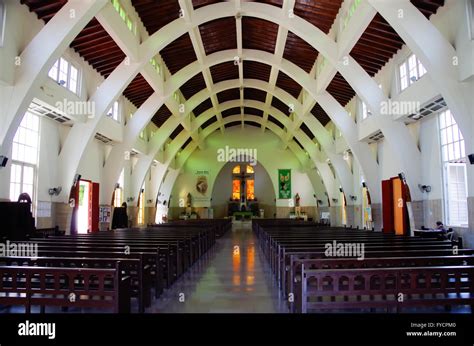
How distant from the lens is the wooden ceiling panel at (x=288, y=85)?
17869mm

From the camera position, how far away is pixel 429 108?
1027cm

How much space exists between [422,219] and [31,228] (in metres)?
11.0

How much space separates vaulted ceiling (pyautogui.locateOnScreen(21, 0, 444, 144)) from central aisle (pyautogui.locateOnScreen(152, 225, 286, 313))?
7.59 meters

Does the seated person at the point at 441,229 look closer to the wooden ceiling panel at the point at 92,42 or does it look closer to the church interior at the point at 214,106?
the church interior at the point at 214,106

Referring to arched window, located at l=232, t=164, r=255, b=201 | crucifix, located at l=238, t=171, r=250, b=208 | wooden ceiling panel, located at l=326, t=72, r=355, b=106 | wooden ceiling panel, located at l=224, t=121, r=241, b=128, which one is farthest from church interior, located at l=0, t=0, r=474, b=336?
arched window, located at l=232, t=164, r=255, b=201

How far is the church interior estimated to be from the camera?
4.75 m

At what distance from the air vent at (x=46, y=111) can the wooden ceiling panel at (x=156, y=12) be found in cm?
412

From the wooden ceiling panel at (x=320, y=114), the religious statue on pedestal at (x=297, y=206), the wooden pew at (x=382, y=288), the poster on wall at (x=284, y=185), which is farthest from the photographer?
the poster on wall at (x=284, y=185)

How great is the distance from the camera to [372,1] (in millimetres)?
8297

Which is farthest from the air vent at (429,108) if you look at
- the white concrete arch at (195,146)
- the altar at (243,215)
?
the altar at (243,215)

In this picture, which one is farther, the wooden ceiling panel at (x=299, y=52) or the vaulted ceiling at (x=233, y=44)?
the wooden ceiling panel at (x=299, y=52)
